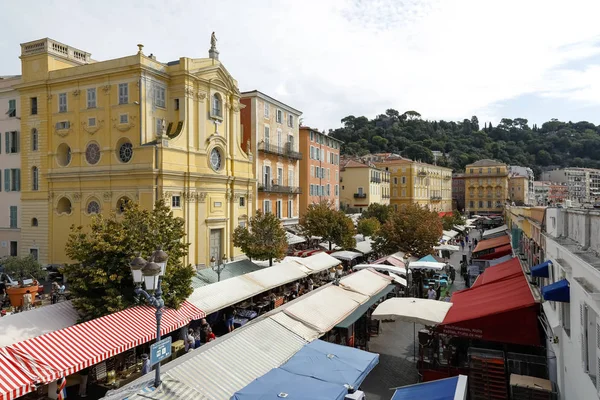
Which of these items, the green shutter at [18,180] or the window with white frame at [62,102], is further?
the green shutter at [18,180]

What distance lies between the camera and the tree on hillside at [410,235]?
30984 millimetres

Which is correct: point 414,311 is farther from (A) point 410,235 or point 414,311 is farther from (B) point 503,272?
(A) point 410,235

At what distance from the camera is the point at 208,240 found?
28203 millimetres

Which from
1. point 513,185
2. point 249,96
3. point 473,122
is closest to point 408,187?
point 513,185

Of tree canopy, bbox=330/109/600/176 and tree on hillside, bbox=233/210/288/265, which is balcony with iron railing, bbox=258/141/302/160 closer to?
tree on hillside, bbox=233/210/288/265

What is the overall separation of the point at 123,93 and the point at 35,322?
16.0 metres

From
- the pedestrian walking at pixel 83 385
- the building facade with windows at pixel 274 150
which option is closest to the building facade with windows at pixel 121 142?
the building facade with windows at pixel 274 150

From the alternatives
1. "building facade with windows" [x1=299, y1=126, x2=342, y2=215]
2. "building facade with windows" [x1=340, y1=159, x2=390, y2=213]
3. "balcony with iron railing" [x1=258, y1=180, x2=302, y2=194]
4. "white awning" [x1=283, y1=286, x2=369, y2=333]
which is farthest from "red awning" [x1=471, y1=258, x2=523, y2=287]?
"building facade with windows" [x1=340, y1=159, x2=390, y2=213]

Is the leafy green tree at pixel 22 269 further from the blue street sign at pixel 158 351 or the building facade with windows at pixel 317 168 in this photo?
the building facade with windows at pixel 317 168

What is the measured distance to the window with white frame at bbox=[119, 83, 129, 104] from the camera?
83.0ft

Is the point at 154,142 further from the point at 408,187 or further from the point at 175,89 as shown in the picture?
the point at 408,187

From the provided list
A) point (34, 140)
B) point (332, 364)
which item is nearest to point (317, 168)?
point (34, 140)

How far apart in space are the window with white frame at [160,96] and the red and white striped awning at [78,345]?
15432 mm

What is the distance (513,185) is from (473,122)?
8631 cm
